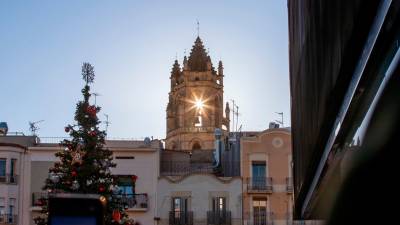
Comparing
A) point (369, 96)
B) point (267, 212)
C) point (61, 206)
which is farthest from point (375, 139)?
point (267, 212)

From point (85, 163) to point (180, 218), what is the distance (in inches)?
621

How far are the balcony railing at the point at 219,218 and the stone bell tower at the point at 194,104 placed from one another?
75842 millimetres

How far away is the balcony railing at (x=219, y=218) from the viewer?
56.9 m

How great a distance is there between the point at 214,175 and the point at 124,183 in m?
5.61

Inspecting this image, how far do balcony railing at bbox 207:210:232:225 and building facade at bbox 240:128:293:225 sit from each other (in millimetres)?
972

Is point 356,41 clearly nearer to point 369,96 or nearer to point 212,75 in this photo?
point 369,96

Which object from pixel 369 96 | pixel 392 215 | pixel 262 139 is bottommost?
pixel 392 215

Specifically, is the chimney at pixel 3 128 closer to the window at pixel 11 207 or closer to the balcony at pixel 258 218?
the window at pixel 11 207

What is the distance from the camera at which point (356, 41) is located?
8.53 m

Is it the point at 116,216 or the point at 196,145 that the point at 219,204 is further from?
the point at 196,145

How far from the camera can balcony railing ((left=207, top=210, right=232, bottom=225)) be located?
56.9 m

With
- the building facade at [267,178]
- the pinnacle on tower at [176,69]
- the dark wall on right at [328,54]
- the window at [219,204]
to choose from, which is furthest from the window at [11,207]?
the pinnacle on tower at [176,69]

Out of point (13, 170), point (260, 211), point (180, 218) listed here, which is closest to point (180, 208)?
point (180, 218)

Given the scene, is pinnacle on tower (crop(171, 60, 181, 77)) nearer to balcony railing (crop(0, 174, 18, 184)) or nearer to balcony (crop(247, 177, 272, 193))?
balcony (crop(247, 177, 272, 193))
